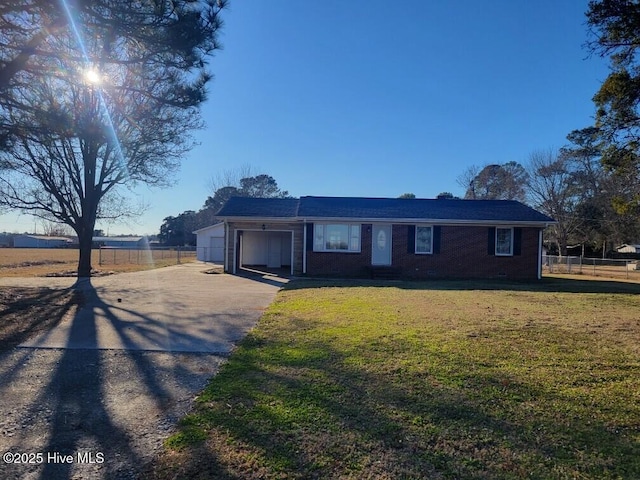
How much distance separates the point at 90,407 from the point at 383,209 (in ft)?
52.7

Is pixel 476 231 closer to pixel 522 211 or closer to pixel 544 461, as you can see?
pixel 522 211

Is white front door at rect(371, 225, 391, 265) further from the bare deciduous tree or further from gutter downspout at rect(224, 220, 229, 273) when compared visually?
the bare deciduous tree

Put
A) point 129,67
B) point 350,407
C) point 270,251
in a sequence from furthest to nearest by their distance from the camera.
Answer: point 270,251
point 129,67
point 350,407

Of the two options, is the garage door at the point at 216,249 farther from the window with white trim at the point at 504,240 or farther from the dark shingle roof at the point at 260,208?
the window with white trim at the point at 504,240

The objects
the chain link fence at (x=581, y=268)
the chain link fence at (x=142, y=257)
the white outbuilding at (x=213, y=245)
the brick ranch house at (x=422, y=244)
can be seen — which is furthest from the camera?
the white outbuilding at (x=213, y=245)

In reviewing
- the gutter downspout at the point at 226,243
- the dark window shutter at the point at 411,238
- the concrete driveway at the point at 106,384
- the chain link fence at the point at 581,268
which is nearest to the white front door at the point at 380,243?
the dark window shutter at the point at 411,238

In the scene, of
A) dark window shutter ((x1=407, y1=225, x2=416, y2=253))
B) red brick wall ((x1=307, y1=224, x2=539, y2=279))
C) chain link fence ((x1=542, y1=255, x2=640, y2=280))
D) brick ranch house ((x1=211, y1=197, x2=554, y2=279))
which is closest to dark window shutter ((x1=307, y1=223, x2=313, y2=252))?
brick ranch house ((x1=211, y1=197, x2=554, y2=279))

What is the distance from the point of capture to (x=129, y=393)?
13.3 ft

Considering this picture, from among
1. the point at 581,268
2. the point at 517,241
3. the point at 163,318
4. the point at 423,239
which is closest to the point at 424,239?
the point at 423,239

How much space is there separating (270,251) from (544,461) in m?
20.7

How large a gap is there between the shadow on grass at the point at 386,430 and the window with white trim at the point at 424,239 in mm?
13477

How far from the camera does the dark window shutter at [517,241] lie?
57.8ft

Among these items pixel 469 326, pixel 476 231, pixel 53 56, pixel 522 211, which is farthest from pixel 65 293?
pixel 522 211

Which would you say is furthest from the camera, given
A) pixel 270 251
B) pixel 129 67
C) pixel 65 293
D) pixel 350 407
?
pixel 270 251
